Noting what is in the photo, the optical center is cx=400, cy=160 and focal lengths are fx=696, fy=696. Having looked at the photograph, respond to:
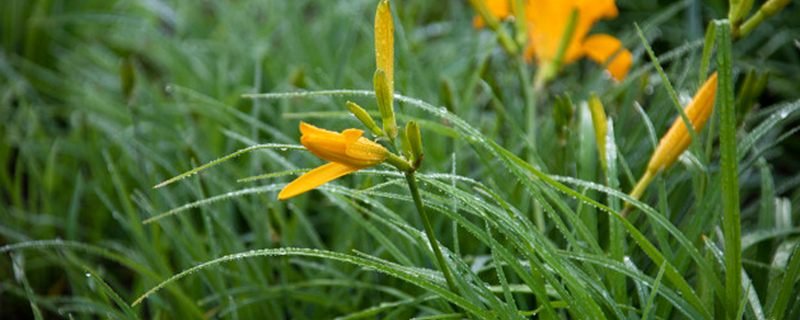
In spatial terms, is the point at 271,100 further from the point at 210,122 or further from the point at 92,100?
the point at 92,100

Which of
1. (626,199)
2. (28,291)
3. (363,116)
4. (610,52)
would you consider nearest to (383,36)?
(363,116)

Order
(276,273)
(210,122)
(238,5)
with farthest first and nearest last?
(238,5) < (210,122) < (276,273)

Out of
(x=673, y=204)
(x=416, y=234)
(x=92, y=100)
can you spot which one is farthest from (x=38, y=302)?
(x=673, y=204)

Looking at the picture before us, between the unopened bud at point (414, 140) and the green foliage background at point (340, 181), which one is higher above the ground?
the unopened bud at point (414, 140)

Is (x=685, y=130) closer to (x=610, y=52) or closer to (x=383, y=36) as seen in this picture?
(x=383, y=36)

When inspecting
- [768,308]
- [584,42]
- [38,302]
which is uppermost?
[584,42]

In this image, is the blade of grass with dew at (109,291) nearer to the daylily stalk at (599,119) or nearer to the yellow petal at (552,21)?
the daylily stalk at (599,119)

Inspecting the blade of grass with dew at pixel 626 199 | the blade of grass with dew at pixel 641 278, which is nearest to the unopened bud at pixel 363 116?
the blade of grass with dew at pixel 626 199
